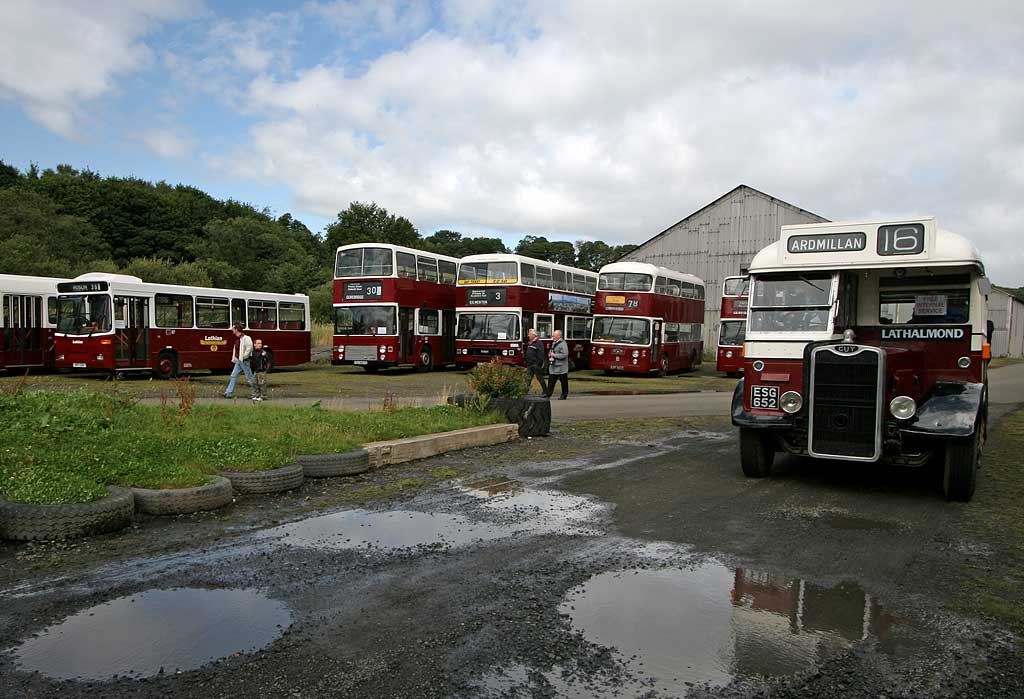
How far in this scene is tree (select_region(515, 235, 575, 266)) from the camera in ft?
400

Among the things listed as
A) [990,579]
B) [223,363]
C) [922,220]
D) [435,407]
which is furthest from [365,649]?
[223,363]

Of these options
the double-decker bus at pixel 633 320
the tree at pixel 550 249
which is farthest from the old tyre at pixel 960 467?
the tree at pixel 550 249

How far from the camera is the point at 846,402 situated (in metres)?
8.77

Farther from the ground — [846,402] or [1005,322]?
[1005,322]

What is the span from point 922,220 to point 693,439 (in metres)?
5.50

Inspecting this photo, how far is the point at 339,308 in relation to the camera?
32.1 metres

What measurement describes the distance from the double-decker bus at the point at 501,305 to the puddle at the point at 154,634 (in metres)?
26.1

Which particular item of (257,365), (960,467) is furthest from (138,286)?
(960,467)

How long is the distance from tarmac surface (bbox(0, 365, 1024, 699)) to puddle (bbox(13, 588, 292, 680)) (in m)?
0.02

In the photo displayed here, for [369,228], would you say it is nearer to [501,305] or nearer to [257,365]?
[501,305]

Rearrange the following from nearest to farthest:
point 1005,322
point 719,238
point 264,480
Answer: point 264,480, point 719,238, point 1005,322

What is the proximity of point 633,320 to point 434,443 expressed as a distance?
23715 millimetres

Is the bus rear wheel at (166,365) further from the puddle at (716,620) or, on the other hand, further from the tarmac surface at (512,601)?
the puddle at (716,620)

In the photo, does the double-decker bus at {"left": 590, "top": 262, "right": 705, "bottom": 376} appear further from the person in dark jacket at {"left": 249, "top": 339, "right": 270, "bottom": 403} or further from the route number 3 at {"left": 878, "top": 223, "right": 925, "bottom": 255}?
the route number 3 at {"left": 878, "top": 223, "right": 925, "bottom": 255}
